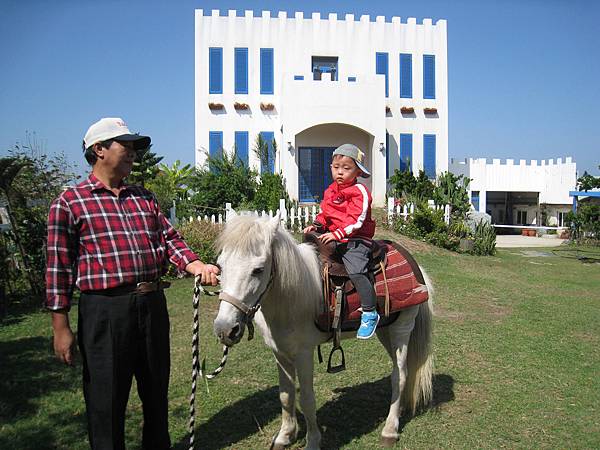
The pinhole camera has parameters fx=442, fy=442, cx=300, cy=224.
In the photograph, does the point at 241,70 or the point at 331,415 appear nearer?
the point at 331,415

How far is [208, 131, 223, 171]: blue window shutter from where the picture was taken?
1978 cm

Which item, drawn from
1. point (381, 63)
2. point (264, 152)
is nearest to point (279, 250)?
point (264, 152)

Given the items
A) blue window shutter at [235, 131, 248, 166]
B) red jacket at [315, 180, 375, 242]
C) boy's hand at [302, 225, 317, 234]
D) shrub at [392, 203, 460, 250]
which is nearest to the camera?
red jacket at [315, 180, 375, 242]

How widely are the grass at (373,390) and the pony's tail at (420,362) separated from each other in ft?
0.65

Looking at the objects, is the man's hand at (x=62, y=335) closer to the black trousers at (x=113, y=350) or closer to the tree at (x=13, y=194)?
the black trousers at (x=113, y=350)

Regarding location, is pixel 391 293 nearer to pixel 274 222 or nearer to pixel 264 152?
pixel 274 222

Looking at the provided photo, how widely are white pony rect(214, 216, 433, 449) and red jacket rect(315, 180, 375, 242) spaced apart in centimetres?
28

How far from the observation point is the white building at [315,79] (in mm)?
18625

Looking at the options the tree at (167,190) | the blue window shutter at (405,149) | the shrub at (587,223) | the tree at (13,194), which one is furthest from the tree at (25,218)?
the shrub at (587,223)

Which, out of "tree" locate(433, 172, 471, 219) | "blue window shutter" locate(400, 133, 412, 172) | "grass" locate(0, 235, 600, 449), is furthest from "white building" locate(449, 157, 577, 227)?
"grass" locate(0, 235, 600, 449)

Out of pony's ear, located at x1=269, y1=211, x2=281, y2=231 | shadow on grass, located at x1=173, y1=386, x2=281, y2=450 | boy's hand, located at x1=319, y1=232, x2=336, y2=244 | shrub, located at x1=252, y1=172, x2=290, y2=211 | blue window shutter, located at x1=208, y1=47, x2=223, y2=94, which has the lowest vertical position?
shadow on grass, located at x1=173, y1=386, x2=281, y2=450

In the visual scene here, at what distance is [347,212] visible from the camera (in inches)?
127

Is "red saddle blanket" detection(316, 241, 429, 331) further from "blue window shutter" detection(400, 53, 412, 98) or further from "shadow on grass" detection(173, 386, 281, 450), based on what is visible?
"blue window shutter" detection(400, 53, 412, 98)

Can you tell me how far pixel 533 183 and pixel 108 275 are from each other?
33.5m
